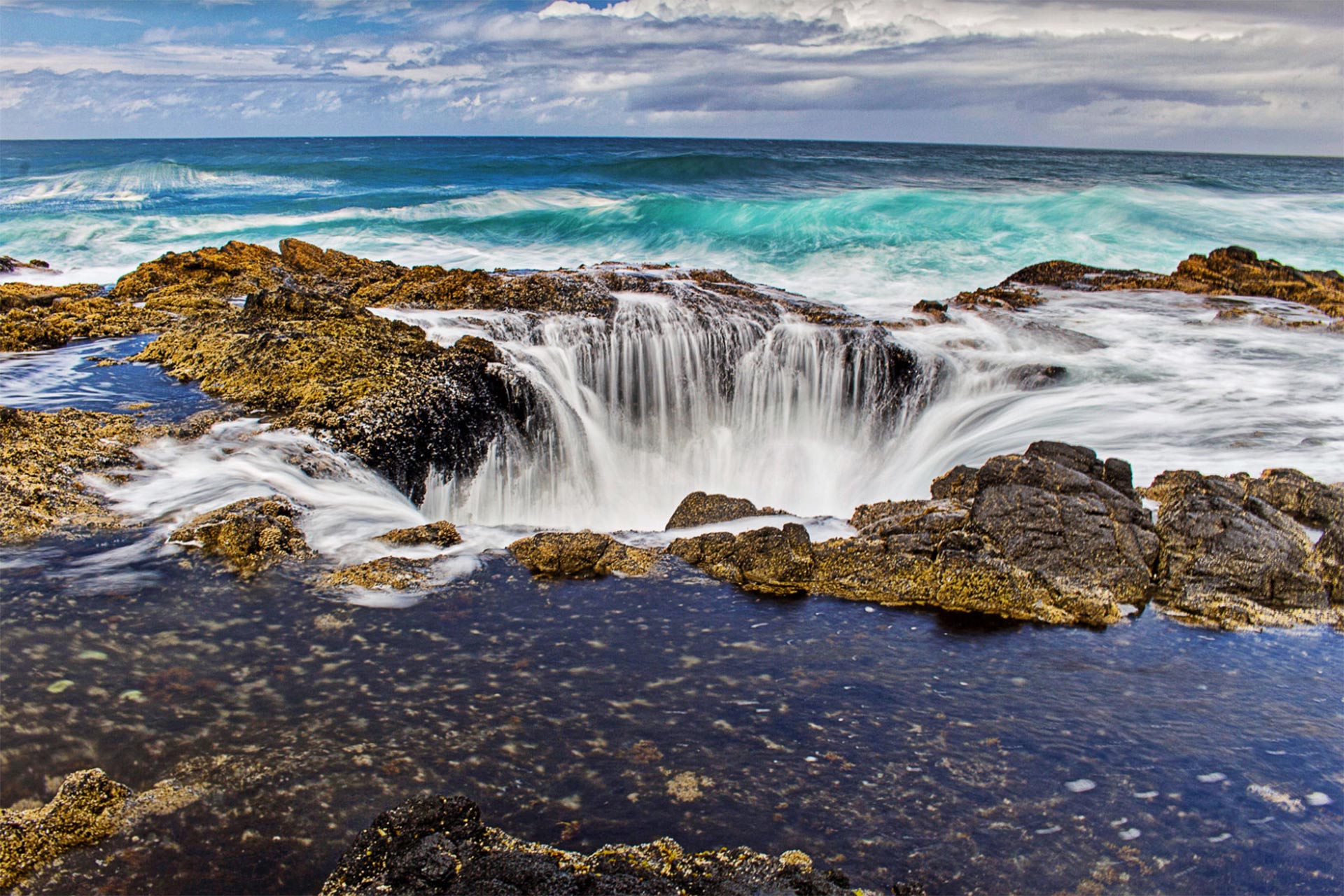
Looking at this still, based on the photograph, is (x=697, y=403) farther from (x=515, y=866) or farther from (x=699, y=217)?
(x=699, y=217)

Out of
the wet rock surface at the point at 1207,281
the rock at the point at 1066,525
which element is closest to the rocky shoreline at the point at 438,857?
the rock at the point at 1066,525

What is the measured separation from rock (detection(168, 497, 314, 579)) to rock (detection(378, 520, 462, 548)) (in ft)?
1.54

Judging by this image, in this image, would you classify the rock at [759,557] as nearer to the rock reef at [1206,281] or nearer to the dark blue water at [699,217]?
the dark blue water at [699,217]

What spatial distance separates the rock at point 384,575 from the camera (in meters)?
4.61

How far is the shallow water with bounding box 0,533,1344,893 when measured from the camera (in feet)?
9.69

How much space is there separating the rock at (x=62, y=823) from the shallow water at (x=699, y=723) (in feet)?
0.45

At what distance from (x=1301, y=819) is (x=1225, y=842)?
38cm

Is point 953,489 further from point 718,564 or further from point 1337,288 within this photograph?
point 1337,288

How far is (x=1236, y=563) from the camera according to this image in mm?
4902

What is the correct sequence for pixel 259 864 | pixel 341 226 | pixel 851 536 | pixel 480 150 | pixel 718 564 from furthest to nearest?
1. pixel 480 150
2. pixel 341 226
3. pixel 851 536
4. pixel 718 564
5. pixel 259 864

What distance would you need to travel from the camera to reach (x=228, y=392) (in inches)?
292

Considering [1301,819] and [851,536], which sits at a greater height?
[851,536]

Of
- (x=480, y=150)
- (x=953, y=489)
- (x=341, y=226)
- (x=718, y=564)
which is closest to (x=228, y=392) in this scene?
(x=718, y=564)

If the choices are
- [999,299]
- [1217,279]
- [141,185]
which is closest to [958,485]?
[999,299]
